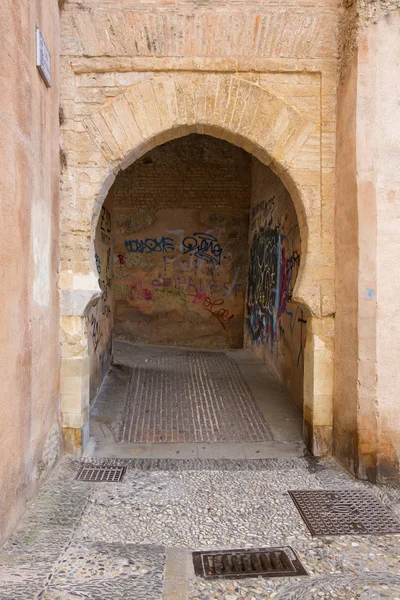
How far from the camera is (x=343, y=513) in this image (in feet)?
11.5

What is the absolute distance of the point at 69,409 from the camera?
450cm

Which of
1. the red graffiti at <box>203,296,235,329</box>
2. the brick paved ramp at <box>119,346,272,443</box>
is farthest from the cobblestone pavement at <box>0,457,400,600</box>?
the red graffiti at <box>203,296,235,329</box>

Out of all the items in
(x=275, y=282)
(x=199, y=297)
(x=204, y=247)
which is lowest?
(x=199, y=297)

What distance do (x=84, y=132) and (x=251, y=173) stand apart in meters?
6.56

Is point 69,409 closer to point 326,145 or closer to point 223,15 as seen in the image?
point 326,145

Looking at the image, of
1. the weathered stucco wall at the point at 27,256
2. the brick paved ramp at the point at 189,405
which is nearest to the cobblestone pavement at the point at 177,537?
the weathered stucco wall at the point at 27,256

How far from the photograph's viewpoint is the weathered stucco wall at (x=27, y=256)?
302 cm

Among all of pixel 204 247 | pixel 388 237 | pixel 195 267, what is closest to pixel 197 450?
pixel 388 237

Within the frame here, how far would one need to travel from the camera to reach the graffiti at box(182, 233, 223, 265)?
1048 cm

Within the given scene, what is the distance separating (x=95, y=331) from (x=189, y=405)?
5.53ft

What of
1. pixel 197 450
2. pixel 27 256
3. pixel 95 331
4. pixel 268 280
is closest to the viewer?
pixel 27 256

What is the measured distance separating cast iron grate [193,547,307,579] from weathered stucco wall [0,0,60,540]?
1.36 meters

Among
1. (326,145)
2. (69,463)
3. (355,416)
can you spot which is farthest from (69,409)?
(326,145)

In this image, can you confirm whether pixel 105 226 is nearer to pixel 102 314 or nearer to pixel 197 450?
pixel 102 314
